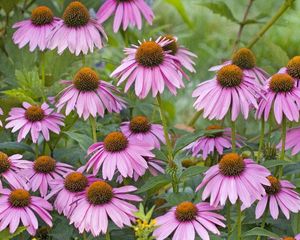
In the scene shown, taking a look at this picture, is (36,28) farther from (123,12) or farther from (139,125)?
(139,125)

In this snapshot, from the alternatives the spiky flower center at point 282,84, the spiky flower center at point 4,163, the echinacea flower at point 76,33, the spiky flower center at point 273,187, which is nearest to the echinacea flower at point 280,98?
the spiky flower center at point 282,84

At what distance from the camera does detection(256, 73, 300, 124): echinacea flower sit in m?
1.75

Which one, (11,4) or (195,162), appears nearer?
(195,162)

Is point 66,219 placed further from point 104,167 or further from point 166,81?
point 166,81

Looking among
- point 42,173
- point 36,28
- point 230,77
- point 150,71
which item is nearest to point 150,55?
point 150,71

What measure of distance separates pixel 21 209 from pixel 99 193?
0.18 m

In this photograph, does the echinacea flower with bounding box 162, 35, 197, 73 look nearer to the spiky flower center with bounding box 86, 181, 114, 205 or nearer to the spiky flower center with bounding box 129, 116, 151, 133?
the spiky flower center with bounding box 129, 116, 151, 133

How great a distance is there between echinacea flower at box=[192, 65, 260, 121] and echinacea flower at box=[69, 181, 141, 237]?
0.77 feet

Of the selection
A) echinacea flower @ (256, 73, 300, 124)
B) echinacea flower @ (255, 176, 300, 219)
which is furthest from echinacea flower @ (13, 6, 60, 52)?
echinacea flower @ (255, 176, 300, 219)

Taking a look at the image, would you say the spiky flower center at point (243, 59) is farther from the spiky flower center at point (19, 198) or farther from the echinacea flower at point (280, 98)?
the spiky flower center at point (19, 198)

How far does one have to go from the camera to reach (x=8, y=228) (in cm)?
169

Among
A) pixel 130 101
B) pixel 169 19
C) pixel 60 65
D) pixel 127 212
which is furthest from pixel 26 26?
pixel 169 19

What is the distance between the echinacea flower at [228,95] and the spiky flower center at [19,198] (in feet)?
1.33

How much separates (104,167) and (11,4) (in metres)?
1.01
